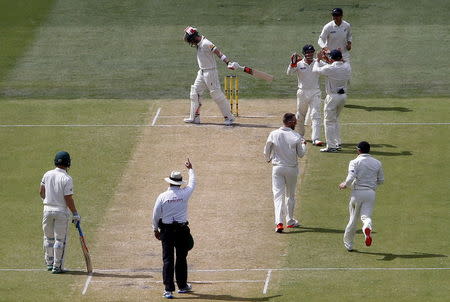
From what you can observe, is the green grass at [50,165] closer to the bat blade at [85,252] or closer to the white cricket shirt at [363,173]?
the bat blade at [85,252]

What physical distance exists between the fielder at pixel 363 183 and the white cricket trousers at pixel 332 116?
574cm

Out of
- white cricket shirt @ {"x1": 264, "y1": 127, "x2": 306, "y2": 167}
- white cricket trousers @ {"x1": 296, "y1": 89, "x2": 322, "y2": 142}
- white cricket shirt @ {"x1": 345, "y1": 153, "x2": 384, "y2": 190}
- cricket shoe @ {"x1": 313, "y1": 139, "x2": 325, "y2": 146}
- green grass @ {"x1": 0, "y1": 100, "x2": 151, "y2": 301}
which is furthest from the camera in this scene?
cricket shoe @ {"x1": 313, "y1": 139, "x2": 325, "y2": 146}

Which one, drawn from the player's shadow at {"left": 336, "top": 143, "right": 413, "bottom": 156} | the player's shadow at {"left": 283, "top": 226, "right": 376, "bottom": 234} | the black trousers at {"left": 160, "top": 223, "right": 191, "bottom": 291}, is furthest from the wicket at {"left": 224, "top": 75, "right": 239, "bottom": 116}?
the black trousers at {"left": 160, "top": 223, "right": 191, "bottom": 291}

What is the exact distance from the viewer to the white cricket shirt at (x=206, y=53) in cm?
3058

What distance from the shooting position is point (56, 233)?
74.4 ft

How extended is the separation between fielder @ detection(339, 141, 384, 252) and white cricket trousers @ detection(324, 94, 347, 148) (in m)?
5.74

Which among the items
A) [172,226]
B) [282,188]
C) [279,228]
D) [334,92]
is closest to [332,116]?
[334,92]

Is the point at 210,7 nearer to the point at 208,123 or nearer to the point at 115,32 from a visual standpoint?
the point at 115,32

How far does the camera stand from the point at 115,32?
40.0 m

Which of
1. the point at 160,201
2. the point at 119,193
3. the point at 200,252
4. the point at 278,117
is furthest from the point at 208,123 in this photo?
the point at 160,201

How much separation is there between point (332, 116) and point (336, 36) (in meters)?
4.00

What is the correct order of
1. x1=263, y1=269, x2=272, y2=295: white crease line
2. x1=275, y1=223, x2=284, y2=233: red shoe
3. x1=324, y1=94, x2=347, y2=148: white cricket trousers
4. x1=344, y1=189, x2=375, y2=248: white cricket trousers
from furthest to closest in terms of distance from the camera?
1. x1=324, y1=94, x2=347, y2=148: white cricket trousers
2. x1=275, y1=223, x2=284, y2=233: red shoe
3. x1=344, y1=189, x2=375, y2=248: white cricket trousers
4. x1=263, y1=269, x2=272, y2=295: white crease line

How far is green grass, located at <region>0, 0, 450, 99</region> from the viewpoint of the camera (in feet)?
114

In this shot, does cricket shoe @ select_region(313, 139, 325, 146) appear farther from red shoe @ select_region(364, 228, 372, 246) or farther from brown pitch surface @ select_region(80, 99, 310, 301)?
red shoe @ select_region(364, 228, 372, 246)
